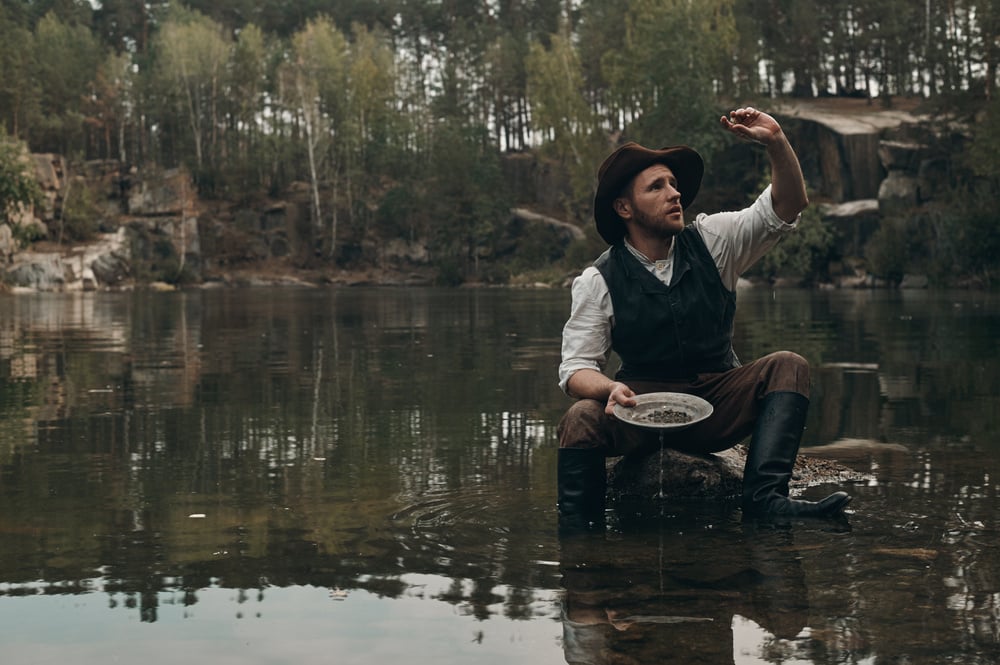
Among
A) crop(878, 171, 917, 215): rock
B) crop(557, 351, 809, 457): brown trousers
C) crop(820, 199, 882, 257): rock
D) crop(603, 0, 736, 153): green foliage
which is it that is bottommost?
crop(557, 351, 809, 457): brown trousers

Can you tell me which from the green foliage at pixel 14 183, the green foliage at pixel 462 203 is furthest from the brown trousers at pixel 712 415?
the green foliage at pixel 462 203

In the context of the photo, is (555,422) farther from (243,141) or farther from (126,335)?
(243,141)

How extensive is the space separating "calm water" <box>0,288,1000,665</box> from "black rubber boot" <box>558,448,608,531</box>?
0.17 m

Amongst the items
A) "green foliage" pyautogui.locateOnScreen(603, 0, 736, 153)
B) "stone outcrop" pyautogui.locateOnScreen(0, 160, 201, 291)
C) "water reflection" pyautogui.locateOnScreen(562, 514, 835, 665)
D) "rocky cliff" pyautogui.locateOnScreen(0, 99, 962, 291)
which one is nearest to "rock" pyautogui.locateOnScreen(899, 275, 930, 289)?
"rocky cliff" pyautogui.locateOnScreen(0, 99, 962, 291)

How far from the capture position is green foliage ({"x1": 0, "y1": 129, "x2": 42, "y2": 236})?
6512 centimetres

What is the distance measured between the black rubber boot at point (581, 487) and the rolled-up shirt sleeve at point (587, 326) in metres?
0.41

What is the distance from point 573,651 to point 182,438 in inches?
226

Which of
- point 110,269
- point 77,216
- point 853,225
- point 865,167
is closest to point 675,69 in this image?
point 865,167

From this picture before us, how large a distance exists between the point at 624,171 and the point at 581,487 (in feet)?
5.11

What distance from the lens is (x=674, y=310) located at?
20.0 ft

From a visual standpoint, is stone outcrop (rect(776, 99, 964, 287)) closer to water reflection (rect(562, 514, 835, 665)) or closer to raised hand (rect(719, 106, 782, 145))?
raised hand (rect(719, 106, 782, 145))

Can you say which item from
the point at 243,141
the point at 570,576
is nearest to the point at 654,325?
the point at 570,576

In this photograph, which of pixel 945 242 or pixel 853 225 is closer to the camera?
pixel 945 242

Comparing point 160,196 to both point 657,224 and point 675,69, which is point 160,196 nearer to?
point 675,69
